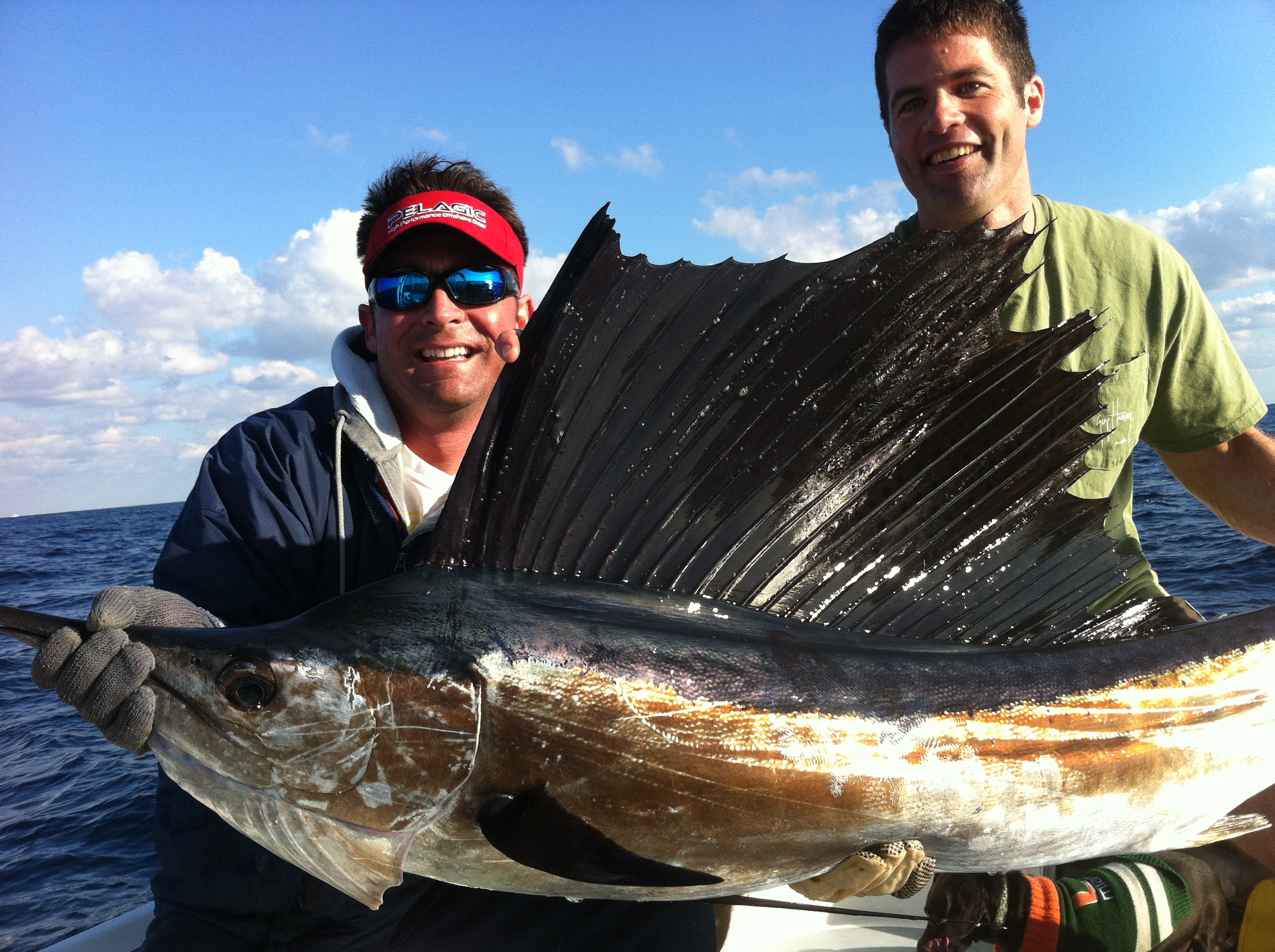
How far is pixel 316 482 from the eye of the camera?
88.2 inches

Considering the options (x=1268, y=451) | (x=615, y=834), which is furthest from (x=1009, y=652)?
(x=1268, y=451)

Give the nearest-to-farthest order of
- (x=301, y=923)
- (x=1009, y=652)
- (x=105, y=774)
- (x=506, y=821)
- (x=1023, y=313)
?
(x=506, y=821) < (x=1009, y=652) < (x=301, y=923) < (x=1023, y=313) < (x=105, y=774)

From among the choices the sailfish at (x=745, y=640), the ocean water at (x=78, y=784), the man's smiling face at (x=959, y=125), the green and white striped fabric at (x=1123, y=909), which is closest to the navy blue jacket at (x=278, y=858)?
the sailfish at (x=745, y=640)

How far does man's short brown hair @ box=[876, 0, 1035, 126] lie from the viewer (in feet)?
8.28

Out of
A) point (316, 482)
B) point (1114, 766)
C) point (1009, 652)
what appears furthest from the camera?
point (316, 482)

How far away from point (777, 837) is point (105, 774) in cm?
850

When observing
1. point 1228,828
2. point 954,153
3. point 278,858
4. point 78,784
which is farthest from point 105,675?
point 78,784

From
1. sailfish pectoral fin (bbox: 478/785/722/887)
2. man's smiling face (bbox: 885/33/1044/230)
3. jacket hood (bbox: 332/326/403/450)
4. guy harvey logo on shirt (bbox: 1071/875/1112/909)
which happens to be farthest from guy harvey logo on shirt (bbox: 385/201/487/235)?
guy harvey logo on shirt (bbox: 1071/875/1112/909)

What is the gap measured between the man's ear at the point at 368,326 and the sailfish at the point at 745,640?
1208 mm

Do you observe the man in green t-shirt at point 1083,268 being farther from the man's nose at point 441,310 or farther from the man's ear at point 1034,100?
the man's nose at point 441,310

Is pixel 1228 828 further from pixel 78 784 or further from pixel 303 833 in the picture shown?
pixel 78 784

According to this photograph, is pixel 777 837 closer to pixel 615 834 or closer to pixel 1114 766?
pixel 615 834

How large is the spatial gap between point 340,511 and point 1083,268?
7.89 feet

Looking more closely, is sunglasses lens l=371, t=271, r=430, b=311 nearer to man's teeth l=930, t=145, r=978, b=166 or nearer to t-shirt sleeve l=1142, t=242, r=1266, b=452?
man's teeth l=930, t=145, r=978, b=166
